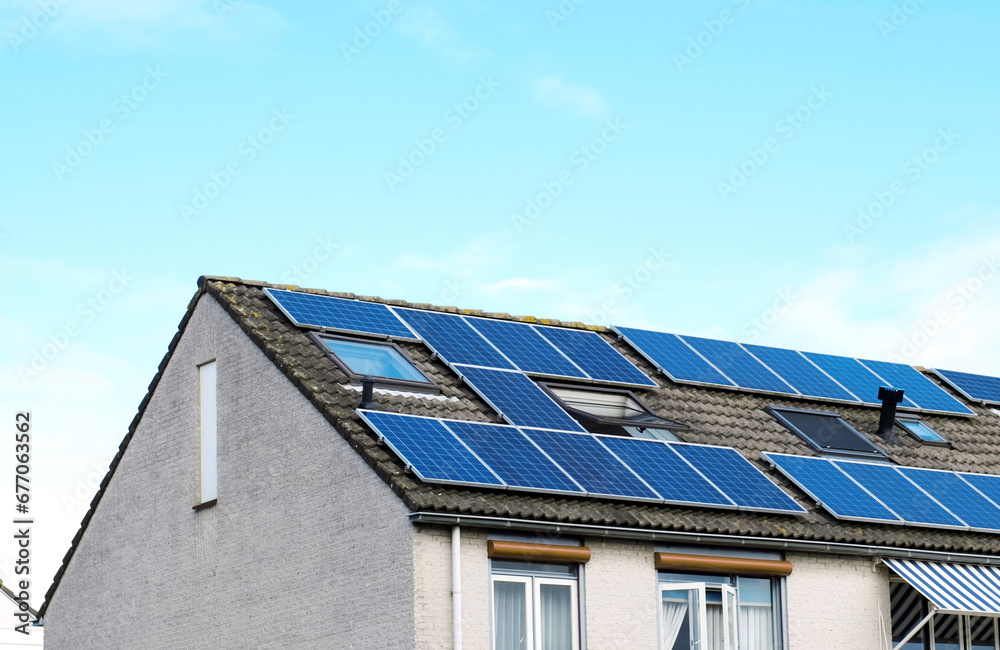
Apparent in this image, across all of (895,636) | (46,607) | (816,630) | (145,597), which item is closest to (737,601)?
(816,630)

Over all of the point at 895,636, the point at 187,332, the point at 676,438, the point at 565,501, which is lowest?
the point at 895,636

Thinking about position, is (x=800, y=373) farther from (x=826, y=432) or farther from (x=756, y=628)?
(x=756, y=628)

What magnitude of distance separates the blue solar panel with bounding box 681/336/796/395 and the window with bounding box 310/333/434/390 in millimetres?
7468

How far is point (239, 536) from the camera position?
72.3 ft

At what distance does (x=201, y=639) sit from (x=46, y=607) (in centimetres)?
616

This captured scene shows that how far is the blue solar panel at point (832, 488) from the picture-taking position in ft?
74.6

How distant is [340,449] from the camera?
2011 cm

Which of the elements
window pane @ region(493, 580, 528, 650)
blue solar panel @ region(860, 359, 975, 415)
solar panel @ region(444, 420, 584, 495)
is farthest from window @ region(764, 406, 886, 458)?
window pane @ region(493, 580, 528, 650)

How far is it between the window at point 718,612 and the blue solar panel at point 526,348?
16.0 feet

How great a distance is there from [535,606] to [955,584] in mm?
7253

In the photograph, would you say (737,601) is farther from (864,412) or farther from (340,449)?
(864,412)

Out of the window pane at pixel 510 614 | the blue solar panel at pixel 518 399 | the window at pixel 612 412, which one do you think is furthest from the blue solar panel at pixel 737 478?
the window pane at pixel 510 614

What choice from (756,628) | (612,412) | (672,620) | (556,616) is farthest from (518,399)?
(756,628)

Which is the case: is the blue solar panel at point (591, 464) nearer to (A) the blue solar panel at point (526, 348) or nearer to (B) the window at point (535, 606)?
(B) the window at point (535, 606)
